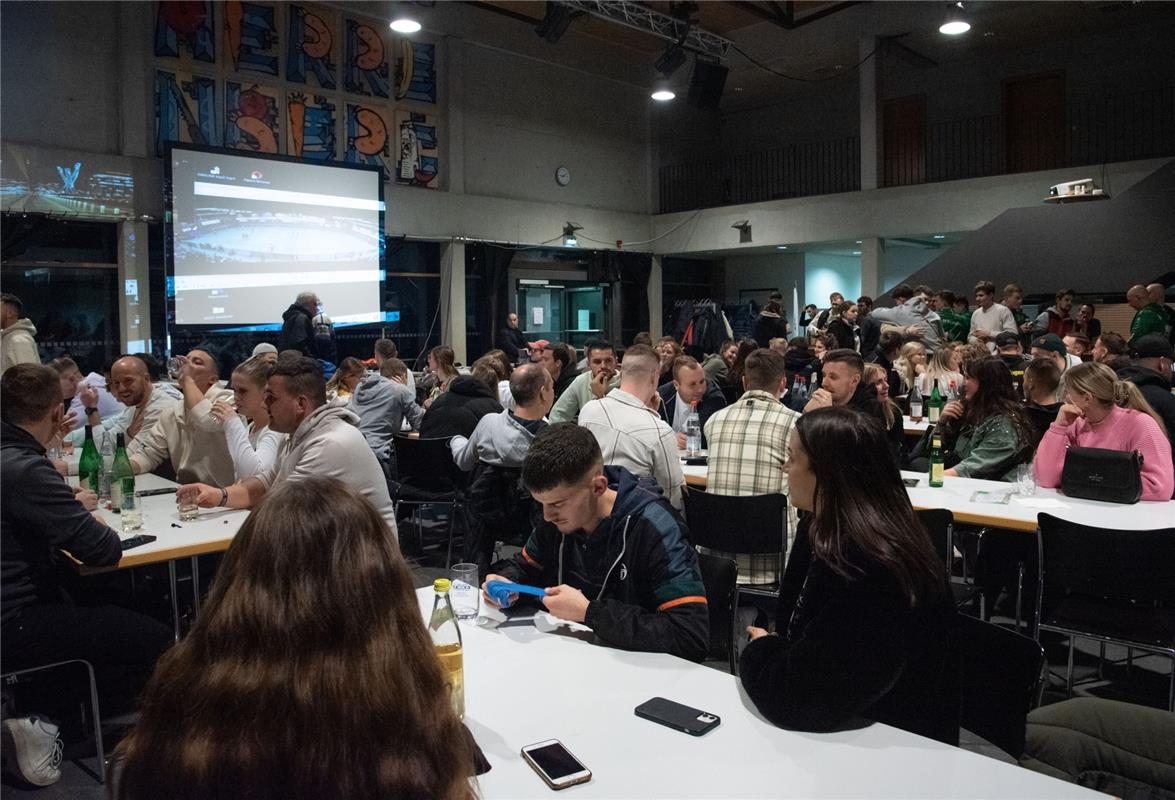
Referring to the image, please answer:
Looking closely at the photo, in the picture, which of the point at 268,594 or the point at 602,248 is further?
the point at 602,248

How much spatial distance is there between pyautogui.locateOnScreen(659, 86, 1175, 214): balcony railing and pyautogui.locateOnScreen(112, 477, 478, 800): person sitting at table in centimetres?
1281

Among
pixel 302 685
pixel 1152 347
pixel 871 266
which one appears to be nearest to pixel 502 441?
pixel 302 685

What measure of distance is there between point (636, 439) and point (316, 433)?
4.56ft

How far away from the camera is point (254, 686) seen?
3.46ft

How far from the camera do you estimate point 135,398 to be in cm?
490

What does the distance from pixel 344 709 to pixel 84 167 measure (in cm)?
1032

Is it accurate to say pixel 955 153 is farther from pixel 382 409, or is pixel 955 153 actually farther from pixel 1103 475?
pixel 1103 475

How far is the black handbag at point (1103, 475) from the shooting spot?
12.8 ft

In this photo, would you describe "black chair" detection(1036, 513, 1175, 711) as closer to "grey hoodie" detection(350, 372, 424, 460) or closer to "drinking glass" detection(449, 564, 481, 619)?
"drinking glass" detection(449, 564, 481, 619)

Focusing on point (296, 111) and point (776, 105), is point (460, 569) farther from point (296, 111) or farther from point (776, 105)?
point (776, 105)

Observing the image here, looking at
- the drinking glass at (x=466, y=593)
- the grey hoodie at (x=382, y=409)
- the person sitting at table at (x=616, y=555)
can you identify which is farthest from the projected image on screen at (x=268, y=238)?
the person sitting at table at (x=616, y=555)

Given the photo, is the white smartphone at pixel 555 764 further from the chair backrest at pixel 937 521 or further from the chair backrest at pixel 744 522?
the chair backrest at pixel 937 521

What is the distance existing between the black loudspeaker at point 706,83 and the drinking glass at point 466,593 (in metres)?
11.2

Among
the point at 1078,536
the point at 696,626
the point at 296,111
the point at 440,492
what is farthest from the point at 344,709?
the point at 296,111
